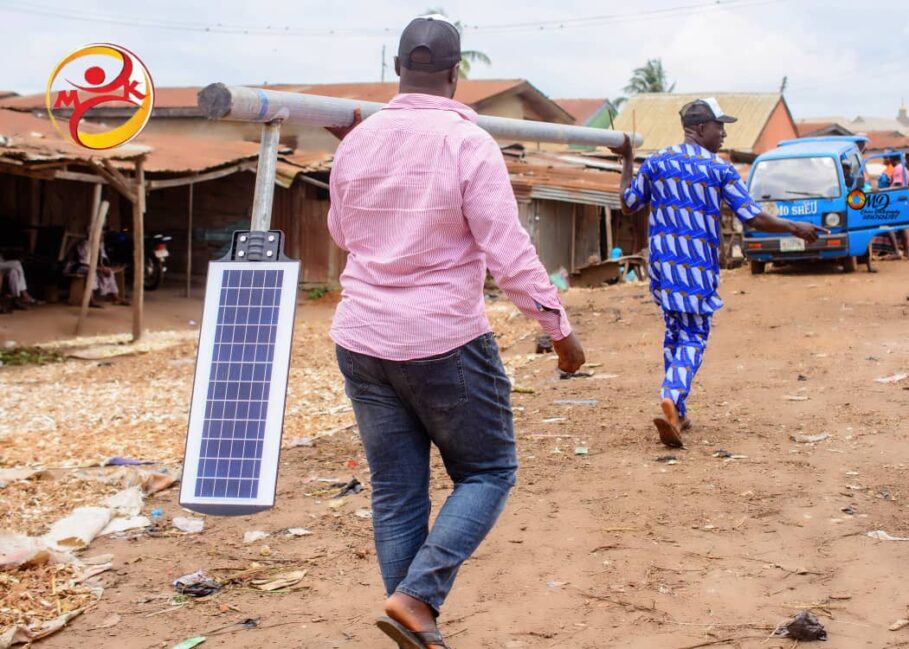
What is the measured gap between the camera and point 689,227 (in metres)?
5.52

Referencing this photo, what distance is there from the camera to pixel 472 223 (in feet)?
9.11

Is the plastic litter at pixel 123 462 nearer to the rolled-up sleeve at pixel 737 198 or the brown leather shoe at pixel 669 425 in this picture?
the brown leather shoe at pixel 669 425

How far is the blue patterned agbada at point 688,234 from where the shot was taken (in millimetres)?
5504

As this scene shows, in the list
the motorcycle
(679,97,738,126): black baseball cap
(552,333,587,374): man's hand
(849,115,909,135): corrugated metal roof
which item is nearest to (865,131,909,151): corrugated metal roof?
(849,115,909,135): corrugated metal roof

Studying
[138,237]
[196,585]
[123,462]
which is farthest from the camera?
[138,237]

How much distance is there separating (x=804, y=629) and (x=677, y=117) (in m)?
32.3

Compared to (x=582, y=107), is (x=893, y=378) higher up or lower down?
lower down

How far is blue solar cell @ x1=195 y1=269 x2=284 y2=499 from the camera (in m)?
3.11

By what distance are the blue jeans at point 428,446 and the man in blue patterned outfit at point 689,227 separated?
2.64 meters

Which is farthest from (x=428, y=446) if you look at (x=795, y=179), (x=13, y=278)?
(x=13, y=278)

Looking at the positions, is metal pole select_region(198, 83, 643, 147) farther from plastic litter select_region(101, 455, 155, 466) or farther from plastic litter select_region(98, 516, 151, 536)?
plastic litter select_region(101, 455, 155, 466)

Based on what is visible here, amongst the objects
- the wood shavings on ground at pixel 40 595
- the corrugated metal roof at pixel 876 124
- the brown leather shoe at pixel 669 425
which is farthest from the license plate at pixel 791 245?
the corrugated metal roof at pixel 876 124

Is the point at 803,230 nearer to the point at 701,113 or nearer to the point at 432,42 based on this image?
the point at 701,113

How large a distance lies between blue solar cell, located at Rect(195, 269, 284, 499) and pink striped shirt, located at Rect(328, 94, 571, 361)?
401 mm
